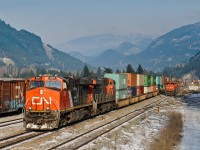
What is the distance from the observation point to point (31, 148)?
18734 mm

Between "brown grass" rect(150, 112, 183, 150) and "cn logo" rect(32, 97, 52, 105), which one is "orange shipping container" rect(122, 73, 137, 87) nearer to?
"brown grass" rect(150, 112, 183, 150)

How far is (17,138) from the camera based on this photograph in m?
21.3

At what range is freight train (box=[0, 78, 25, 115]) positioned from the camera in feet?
114

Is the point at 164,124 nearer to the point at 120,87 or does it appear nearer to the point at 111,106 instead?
the point at 111,106

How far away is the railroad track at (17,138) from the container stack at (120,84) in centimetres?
2128

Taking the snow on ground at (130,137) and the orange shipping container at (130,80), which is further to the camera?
the orange shipping container at (130,80)

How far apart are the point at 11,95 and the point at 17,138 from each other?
15815 millimetres

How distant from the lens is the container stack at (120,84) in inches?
1740

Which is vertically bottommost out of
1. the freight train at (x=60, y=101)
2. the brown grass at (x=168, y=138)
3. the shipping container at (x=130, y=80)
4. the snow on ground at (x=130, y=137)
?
the brown grass at (x=168, y=138)

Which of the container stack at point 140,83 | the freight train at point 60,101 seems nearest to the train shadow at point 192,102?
the container stack at point 140,83

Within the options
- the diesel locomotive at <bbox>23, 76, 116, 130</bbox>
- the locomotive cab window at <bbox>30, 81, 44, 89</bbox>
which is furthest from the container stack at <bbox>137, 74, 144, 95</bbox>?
the locomotive cab window at <bbox>30, 81, 44, 89</bbox>

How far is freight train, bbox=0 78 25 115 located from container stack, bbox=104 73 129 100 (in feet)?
39.8

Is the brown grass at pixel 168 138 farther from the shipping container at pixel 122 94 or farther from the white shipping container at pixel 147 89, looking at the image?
the white shipping container at pixel 147 89

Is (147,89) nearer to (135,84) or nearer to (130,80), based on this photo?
(135,84)
